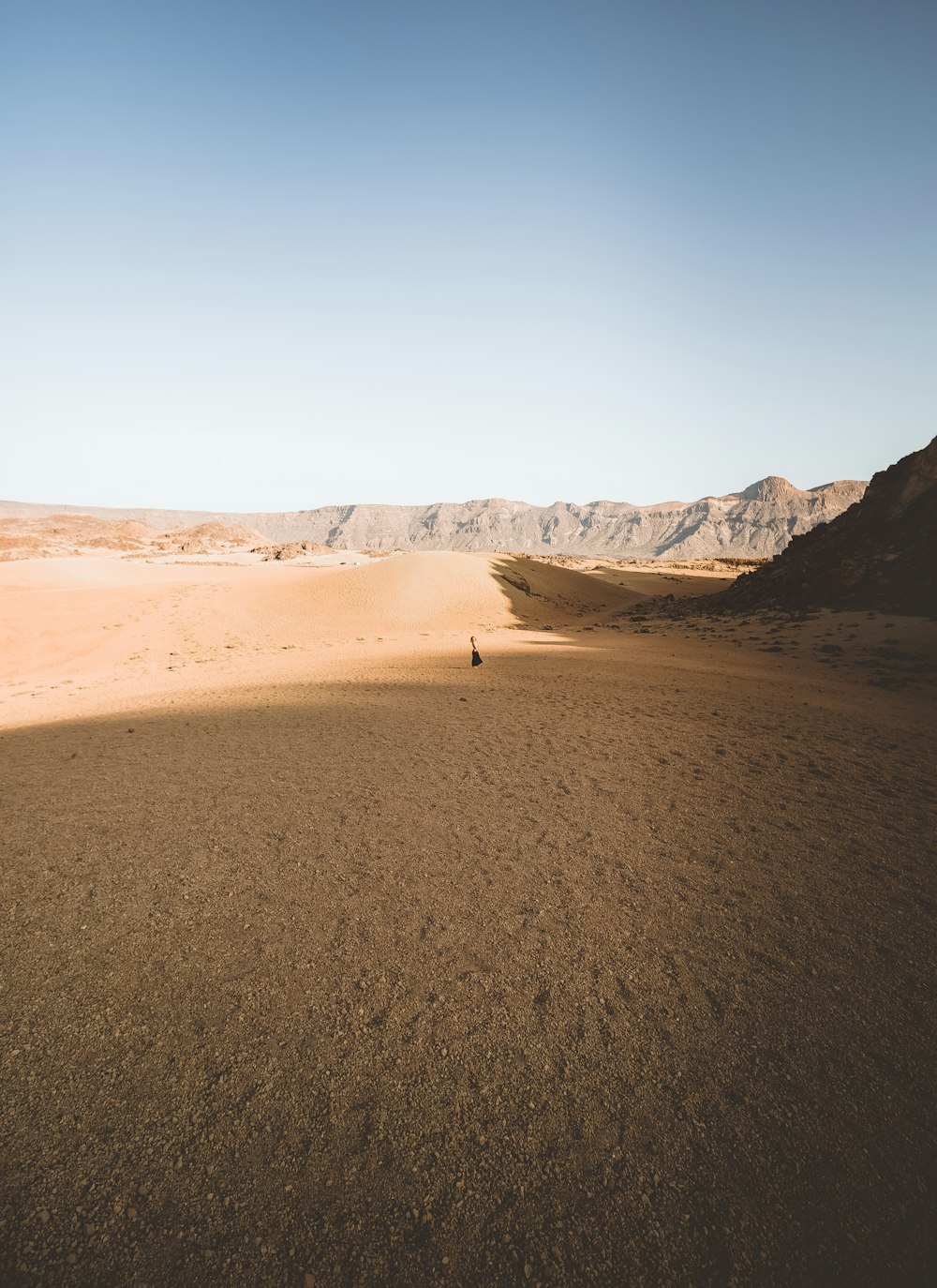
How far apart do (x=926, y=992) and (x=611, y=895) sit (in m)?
1.88

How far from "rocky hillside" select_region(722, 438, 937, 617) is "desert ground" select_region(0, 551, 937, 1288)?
1253 centimetres

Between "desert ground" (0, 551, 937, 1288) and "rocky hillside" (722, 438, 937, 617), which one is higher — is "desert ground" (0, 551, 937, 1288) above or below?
below

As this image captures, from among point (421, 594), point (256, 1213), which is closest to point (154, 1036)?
point (256, 1213)

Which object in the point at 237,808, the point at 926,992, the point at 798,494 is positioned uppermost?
the point at 798,494

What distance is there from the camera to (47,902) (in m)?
4.02

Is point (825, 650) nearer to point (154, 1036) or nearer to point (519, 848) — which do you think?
point (519, 848)

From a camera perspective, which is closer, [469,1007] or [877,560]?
[469,1007]

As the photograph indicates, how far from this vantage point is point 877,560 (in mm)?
19531

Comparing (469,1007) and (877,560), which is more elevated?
(877,560)

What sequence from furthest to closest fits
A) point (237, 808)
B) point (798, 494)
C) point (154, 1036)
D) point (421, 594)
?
1. point (798, 494)
2. point (421, 594)
3. point (237, 808)
4. point (154, 1036)

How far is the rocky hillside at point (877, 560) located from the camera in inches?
699

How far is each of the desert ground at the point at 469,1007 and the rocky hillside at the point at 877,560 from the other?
1253 cm

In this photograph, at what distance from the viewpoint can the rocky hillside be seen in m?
17.8

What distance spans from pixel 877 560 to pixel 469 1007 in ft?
73.6
